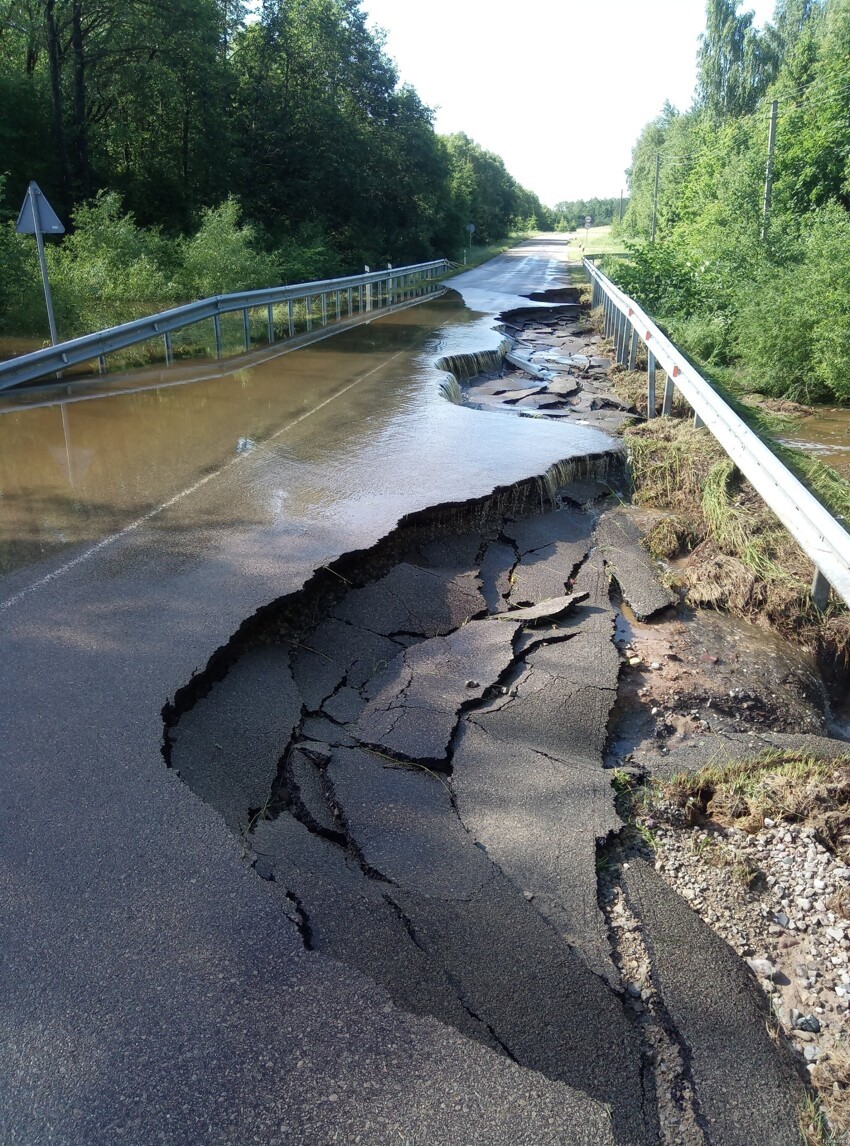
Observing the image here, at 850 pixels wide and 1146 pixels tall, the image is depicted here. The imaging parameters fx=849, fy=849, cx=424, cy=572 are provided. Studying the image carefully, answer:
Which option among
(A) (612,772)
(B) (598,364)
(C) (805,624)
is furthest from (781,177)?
(A) (612,772)

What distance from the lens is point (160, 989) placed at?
8.34 ft

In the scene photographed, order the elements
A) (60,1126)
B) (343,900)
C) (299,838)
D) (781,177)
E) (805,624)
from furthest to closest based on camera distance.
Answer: (781,177), (805,624), (299,838), (343,900), (60,1126)

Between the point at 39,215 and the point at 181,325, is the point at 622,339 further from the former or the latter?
the point at 39,215

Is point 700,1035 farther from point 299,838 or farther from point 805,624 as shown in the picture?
point 805,624

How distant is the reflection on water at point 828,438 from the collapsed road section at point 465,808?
4942 mm

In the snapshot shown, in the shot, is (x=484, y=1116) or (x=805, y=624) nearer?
(x=484, y=1116)

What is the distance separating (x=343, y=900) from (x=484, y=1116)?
3.15ft

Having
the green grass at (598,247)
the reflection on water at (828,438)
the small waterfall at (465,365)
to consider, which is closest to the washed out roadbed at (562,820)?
the reflection on water at (828,438)

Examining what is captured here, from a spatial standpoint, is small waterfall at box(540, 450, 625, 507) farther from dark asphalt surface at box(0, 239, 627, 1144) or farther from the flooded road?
dark asphalt surface at box(0, 239, 627, 1144)

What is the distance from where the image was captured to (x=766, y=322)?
13.5m

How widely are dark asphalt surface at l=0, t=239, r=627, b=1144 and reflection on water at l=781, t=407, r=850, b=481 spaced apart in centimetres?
834

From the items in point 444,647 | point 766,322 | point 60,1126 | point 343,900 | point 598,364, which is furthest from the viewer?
point 598,364

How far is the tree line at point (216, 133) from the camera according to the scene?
78.2 ft

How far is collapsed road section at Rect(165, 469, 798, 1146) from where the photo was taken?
99.6 inches
